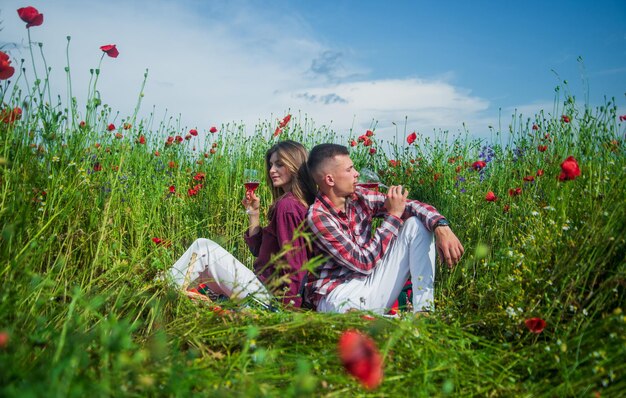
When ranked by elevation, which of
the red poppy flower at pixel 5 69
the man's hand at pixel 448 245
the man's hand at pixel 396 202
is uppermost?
the red poppy flower at pixel 5 69

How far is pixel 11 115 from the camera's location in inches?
95.1

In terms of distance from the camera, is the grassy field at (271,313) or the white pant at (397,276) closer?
the grassy field at (271,313)

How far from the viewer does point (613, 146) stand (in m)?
2.49

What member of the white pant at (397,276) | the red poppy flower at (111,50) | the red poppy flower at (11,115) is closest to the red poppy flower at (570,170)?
the white pant at (397,276)


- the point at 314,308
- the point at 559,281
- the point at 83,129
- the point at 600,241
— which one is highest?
the point at 83,129

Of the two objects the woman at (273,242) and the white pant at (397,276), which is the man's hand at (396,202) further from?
the woman at (273,242)

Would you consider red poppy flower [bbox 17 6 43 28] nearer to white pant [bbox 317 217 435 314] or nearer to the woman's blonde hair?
the woman's blonde hair

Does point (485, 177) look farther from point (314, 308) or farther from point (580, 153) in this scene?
point (314, 308)

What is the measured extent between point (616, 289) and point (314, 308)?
1589 mm

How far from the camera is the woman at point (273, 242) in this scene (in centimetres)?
288

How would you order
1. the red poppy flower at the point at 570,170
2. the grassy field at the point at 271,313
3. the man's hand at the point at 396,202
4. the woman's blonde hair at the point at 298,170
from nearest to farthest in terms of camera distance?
the grassy field at the point at 271,313 < the red poppy flower at the point at 570,170 < the man's hand at the point at 396,202 < the woman's blonde hair at the point at 298,170

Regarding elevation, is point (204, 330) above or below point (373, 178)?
below

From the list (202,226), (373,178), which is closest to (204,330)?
(373,178)

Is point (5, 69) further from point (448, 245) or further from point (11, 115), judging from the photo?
point (448, 245)
